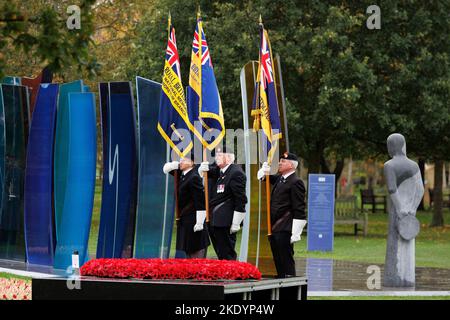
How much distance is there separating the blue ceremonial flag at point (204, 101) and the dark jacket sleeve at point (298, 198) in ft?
5.62

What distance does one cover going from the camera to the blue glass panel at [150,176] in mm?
18062

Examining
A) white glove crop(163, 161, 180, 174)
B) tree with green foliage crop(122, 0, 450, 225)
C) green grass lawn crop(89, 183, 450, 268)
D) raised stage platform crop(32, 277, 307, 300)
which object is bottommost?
raised stage platform crop(32, 277, 307, 300)

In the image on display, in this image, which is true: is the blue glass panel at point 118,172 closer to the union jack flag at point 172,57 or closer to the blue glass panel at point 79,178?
the blue glass panel at point 79,178

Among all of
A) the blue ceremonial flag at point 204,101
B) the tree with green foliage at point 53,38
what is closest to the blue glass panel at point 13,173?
the blue ceremonial flag at point 204,101

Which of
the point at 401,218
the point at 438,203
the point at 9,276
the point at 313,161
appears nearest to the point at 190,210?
the point at 9,276

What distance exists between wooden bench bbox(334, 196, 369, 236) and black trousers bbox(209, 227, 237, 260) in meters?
13.6

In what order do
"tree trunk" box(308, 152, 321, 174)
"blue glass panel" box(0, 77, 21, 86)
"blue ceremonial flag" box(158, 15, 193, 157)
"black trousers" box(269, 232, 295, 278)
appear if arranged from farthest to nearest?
"tree trunk" box(308, 152, 321, 174) → "blue glass panel" box(0, 77, 21, 86) → "blue ceremonial flag" box(158, 15, 193, 157) → "black trousers" box(269, 232, 295, 278)

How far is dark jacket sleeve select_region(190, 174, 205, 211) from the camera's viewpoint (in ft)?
54.5

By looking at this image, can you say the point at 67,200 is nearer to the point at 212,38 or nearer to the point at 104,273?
the point at 104,273

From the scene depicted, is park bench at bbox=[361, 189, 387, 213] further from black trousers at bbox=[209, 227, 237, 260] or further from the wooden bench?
black trousers at bbox=[209, 227, 237, 260]

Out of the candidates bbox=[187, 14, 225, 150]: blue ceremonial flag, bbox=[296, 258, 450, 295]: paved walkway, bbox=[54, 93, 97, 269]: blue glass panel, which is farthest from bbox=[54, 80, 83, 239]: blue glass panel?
bbox=[296, 258, 450, 295]: paved walkway

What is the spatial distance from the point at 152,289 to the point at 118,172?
22.5ft
